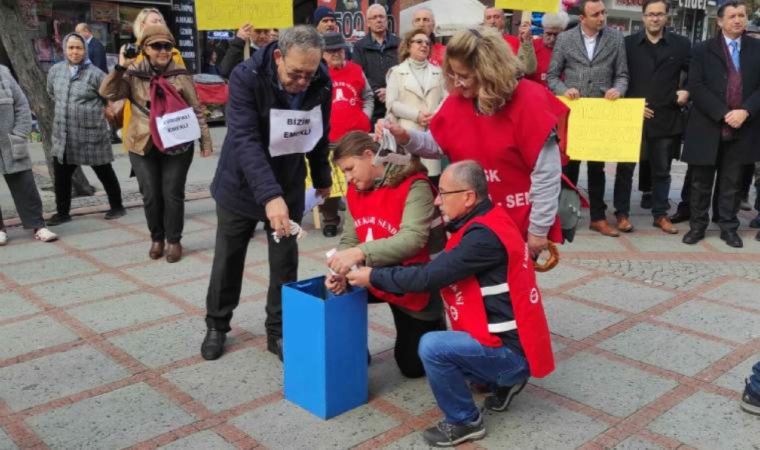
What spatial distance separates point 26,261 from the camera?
5.90 meters

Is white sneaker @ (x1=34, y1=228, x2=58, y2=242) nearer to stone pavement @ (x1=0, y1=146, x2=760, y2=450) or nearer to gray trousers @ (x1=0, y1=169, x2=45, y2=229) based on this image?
gray trousers @ (x1=0, y1=169, x2=45, y2=229)

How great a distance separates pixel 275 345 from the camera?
403cm

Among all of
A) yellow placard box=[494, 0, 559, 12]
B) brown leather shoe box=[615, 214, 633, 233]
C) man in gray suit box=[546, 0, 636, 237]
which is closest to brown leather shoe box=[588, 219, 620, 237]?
man in gray suit box=[546, 0, 636, 237]

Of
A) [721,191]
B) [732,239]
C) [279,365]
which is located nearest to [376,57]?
[721,191]

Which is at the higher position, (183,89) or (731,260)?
(183,89)

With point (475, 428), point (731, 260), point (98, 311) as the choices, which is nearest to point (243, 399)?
point (475, 428)

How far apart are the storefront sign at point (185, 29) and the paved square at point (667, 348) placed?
12.4m

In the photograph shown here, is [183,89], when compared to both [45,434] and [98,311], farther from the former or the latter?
[45,434]

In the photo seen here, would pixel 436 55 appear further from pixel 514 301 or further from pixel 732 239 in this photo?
pixel 514 301

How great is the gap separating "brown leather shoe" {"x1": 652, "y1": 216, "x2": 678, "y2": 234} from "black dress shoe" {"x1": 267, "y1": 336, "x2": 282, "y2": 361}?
14.1ft

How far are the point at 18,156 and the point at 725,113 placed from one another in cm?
595

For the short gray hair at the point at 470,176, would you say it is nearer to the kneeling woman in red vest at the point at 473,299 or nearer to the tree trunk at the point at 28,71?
the kneeling woman in red vest at the point at 473,299

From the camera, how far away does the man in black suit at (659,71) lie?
6.54m

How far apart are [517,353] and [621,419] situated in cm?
66
